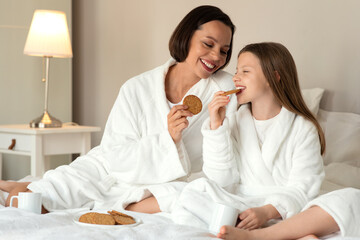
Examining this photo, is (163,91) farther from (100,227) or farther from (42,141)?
(42,141)

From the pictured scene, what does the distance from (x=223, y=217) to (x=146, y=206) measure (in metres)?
0.42

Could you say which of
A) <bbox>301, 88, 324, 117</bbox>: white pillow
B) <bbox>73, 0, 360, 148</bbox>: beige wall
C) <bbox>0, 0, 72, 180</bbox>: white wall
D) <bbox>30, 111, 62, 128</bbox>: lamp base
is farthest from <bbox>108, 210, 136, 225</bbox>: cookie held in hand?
<bbox>0, 0, 72, 180</bbox>: white wall

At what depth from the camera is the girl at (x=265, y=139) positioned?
5.45ft

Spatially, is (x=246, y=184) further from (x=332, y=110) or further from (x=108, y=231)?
(x=332, y=110)

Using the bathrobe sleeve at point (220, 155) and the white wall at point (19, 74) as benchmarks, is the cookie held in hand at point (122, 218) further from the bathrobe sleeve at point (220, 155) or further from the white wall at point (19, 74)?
the white wall at point (19, 74)

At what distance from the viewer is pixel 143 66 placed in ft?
11.2

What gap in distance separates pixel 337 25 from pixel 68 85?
6.21ft

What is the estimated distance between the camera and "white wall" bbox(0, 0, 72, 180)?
10.8 ft

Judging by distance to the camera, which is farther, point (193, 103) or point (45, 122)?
point (45, 122)

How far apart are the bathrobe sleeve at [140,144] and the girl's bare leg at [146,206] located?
0.42ft

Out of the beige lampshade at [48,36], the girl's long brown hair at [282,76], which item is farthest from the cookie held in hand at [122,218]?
the beige lampshade at [48,36]

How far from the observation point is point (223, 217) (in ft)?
4.45

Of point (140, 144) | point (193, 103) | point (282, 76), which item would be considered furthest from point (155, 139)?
point (282, 76)

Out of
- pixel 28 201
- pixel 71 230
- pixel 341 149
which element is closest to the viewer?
pixel 71 230
